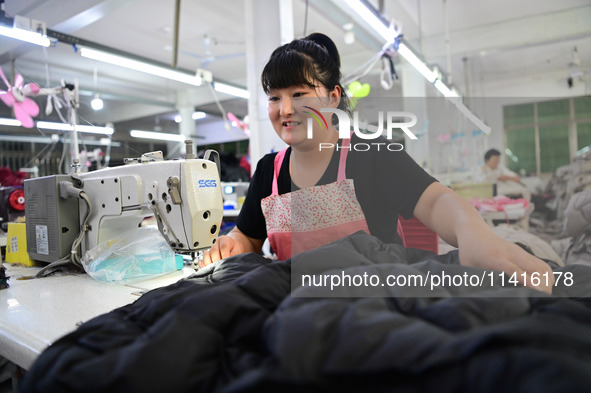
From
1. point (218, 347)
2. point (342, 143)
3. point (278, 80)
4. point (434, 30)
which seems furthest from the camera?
point (434, 30)

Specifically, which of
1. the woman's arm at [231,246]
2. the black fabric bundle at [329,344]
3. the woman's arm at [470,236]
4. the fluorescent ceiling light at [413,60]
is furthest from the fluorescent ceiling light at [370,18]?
the black fabric bundle at [329,344]

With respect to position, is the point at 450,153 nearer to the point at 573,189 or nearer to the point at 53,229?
the point at 573,189

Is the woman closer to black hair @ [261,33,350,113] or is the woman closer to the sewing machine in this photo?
black hair @ [261,33,350,113]

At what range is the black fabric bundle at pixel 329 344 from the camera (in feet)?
1.18

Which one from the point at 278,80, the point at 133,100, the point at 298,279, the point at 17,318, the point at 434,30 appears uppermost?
the point at 434,30

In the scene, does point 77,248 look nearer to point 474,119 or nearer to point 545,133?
point 474,119

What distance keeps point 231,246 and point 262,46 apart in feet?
8.67

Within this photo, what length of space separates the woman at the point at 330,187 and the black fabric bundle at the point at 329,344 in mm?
A: 202

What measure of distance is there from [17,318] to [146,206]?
0.47 meters

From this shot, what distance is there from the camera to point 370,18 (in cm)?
356

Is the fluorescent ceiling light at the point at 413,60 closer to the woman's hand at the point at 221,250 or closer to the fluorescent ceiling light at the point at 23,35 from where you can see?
the fluorescent ceiling light at the point at 23,35

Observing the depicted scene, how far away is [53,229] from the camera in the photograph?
56.8 inches

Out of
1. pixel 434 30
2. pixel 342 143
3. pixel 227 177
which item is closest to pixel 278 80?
pixel 342 143

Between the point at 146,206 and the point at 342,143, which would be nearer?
the point at 342,143
